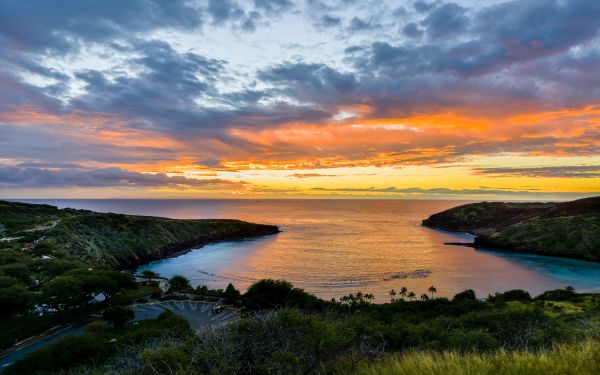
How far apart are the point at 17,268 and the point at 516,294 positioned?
277 feet

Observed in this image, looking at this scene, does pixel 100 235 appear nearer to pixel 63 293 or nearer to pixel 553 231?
pixel 63 293

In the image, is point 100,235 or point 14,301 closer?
point 14,301

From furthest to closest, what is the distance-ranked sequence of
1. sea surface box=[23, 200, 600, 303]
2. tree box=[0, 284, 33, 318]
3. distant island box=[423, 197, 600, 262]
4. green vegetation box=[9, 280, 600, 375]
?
distant island box=[423, 197, 600, 262], sea surface box=[23, 200, 600, 303], tree box=[0, 284, 33, 318], green vegetation box=[9, 280, 600, 375]

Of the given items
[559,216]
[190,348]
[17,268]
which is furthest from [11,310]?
[559,216]

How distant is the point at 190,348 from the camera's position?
11750mm

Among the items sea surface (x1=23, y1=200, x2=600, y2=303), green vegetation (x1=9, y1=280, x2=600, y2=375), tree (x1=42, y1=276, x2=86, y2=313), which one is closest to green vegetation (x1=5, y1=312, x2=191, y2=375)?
green vegetation (x1=9, y1=280, x2=600, y2=375)

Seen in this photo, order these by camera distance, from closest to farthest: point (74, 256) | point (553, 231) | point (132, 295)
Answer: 1. point (132, 295)
2. point (74, 256)
3. point (553, 231)

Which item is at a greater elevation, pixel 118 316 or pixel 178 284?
pixel 118 316

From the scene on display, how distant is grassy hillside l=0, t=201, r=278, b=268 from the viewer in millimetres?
81581

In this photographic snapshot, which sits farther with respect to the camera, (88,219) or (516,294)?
(88,219)

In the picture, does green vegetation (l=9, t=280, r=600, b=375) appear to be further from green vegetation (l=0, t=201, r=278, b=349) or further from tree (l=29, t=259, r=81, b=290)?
tree (l=29, t=259, r=81, b=290)

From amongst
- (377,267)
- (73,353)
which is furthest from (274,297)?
(377,267)

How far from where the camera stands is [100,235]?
104875 millimetres

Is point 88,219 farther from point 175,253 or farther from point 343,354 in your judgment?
point 343,354
